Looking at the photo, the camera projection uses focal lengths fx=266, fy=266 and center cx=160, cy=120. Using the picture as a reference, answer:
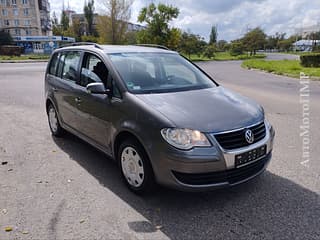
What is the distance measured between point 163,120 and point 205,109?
531mm

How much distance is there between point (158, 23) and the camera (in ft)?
119

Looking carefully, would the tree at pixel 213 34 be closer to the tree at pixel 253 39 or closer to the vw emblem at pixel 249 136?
the tree at pixel 253 39

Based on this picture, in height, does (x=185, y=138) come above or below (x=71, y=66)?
below

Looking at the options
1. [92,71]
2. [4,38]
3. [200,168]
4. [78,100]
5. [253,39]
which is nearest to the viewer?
[200,168]

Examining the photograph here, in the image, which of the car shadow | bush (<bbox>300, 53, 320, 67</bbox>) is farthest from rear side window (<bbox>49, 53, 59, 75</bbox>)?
bush (<bbox>300, 53, 320, 67</bbox>)

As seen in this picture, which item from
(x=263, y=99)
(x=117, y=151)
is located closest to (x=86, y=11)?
(x=263, y=99)

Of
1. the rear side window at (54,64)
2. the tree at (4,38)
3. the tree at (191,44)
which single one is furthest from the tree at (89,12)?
the rear side window at (54,64)

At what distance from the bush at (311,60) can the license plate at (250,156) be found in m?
20.4

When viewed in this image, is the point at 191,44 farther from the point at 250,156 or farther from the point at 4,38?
the point at 250,156

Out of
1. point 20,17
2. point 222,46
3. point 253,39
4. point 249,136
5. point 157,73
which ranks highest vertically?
point 20,17

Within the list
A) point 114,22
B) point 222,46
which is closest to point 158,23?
point 114,22

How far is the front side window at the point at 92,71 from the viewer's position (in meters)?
3.55

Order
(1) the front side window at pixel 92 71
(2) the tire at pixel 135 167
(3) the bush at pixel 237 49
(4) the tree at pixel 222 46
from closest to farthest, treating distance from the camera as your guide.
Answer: (2) the tire at pixel 135 167, (1) the front side window at pixel 92 71, (3) the bush at pixel 237 49, (4) the tree at pixel 222 46

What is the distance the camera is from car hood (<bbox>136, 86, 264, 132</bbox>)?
2689mm
